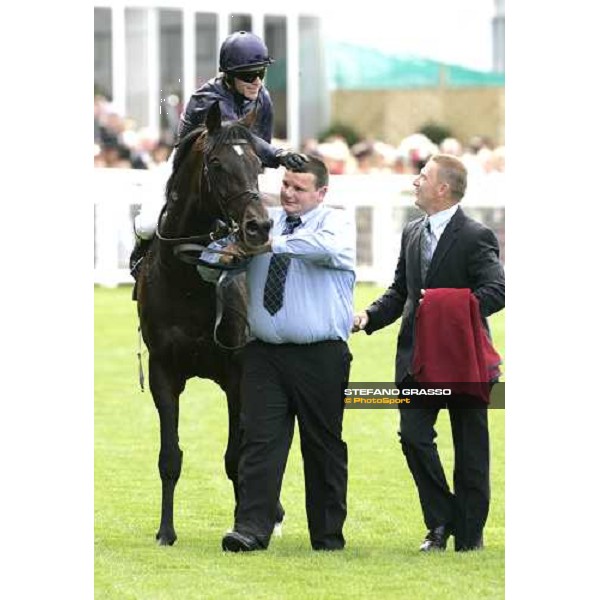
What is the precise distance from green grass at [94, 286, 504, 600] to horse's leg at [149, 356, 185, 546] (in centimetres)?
14

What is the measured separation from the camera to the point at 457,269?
7527mm

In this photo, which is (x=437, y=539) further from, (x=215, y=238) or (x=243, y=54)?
(x=243, y=54)

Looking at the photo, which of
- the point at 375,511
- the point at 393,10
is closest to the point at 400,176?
the point at 393,10

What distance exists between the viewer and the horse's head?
703 cm

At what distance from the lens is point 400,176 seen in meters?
21.9

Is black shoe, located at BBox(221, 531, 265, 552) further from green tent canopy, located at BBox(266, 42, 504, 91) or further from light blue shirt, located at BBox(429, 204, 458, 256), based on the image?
green tent canopy, located at BBox(266, 42, 504, 91)

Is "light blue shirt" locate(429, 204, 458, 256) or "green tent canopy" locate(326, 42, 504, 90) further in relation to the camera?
"green tent canopy" locate(326, 42, 504, 90)

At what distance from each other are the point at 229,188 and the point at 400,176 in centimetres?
1477

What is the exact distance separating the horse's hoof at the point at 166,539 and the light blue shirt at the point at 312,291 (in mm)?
971

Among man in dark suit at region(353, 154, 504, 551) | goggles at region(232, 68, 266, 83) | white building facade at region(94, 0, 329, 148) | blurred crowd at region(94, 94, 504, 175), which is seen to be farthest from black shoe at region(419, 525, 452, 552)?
white building facade at region(94, 0, 329, 148)

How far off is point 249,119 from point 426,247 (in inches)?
34.9

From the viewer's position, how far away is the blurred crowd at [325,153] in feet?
70.8
